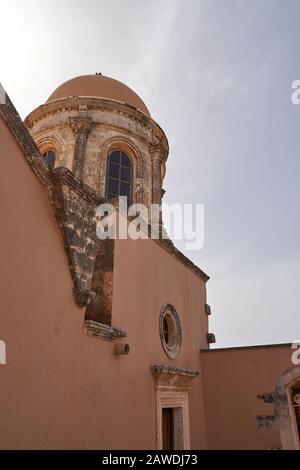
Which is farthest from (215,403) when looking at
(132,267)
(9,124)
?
(9,124)

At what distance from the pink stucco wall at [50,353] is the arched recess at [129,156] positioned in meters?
3.33

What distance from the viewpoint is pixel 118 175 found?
922cm

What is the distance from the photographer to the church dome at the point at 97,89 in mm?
10180

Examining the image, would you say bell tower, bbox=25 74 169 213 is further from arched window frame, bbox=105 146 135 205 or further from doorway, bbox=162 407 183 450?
doorway, bbox=162 407 183 450

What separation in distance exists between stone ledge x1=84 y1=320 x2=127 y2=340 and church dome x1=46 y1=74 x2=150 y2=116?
7381 millimetres

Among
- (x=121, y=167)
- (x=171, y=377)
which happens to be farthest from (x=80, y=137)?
(x=171, y=377)

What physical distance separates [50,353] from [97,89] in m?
8.60

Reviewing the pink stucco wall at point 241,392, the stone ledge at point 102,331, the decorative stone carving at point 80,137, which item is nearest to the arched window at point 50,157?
the decorative stone carving at point 80,137

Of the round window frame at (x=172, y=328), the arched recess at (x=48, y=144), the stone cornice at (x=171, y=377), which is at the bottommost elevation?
the stone cornice at (x=171, y=377)

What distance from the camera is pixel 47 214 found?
4.39 meters

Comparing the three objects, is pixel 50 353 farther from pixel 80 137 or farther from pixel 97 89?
pixel 97 89

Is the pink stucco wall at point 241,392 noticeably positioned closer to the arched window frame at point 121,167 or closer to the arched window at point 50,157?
the arched window frame at point 121,167

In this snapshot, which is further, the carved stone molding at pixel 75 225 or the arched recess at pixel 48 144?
the arched recess at pixel 48 144

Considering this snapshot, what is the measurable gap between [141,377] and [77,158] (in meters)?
5.53
